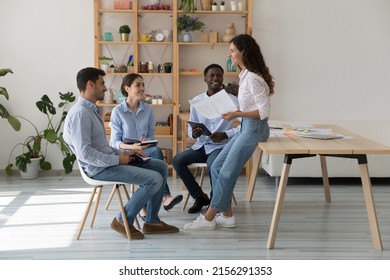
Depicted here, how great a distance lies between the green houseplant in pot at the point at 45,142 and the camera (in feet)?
20.6

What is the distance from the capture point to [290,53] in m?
6.70

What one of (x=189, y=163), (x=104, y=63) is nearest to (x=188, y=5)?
(x=104, y=63)

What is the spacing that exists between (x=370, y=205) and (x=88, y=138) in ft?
6.15

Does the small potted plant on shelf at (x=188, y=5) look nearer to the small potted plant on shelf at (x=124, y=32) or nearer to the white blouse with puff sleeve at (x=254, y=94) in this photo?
the small potted plant on shelf at (x=124, y=32)

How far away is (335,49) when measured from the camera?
22.0 ft

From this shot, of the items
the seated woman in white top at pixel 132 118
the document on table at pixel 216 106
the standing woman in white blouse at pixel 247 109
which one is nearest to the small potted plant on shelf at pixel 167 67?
the seated woman in white top at pixel 132 118

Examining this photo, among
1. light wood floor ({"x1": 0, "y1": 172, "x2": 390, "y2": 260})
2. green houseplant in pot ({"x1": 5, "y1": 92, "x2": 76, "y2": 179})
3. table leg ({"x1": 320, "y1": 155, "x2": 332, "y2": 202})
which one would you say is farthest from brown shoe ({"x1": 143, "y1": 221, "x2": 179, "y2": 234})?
green houseplant in pot ({"x1": 5, "y1": 92, "x2": 76, "y2": 179})

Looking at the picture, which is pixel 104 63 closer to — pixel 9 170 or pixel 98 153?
pixel 9 170

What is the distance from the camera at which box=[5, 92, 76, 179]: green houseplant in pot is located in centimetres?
629

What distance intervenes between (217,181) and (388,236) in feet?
4.14

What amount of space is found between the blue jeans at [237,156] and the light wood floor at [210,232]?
26 cm
